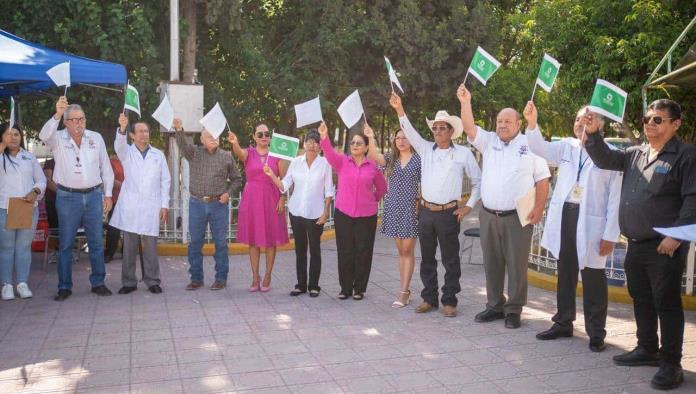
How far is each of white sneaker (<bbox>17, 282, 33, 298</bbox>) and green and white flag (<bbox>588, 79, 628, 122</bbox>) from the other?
5957 millimetres

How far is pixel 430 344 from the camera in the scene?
624cm

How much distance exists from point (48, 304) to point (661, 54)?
8841 mm

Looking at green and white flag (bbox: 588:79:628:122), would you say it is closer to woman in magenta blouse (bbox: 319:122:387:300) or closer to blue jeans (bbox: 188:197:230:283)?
woman in magenta blouse (bbox: 319:122:387:300)

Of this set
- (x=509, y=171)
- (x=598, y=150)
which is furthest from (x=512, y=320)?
(x=598, y=150)

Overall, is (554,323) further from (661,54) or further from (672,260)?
(661,54)

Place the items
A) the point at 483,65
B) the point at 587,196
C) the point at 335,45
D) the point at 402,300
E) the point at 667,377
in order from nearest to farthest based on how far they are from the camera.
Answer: the point at 667,377 → the point at 587,196 → the point at 483,65 → the point at 402,300 → the point at 335,45

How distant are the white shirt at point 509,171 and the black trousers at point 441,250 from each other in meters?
0.51

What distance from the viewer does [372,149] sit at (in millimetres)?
7652

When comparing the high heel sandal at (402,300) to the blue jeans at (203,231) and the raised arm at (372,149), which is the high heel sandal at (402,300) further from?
the blue jeans at (203,231)

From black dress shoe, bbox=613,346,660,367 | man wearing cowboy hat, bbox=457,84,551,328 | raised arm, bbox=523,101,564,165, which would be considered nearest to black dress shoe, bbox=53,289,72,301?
man wearing cowboy hat, bbox=457,84,551,328

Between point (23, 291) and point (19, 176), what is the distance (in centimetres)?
121

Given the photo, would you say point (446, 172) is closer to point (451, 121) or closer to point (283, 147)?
point (451, 121)

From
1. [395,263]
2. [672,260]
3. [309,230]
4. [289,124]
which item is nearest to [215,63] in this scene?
[289,124]

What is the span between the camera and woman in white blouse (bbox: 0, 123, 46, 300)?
7.89m
